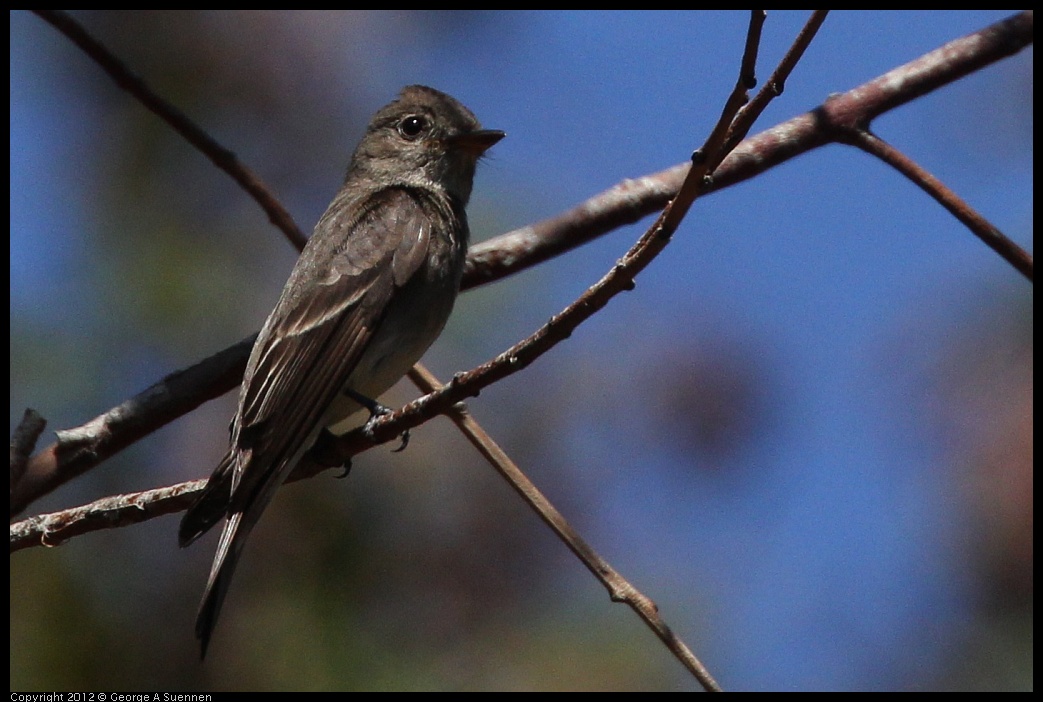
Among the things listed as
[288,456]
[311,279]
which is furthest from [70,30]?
A: [288,456]

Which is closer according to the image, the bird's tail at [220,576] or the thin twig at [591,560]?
the thin twig at [591,560]

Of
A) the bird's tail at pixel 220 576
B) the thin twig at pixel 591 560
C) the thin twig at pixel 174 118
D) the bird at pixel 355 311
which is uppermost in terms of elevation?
the thin twig at pixel 174 118

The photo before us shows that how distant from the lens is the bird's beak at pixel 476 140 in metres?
5.04

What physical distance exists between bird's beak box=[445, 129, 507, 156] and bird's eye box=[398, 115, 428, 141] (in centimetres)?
30

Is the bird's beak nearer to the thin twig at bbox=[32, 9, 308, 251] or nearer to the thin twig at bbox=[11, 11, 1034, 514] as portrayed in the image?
the thin twig at bbox=[11, 11, 1034, 514]

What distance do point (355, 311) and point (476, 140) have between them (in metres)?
1.19

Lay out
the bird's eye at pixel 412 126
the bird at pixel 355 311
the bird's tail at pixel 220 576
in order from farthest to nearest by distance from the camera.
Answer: the bird's eye at pixel 412 126
the bird at pixel 355 311
the bird's tail at pixel 220 576

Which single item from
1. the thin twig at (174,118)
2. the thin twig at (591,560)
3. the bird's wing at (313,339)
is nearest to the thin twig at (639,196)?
the bird's wing at (313,339)

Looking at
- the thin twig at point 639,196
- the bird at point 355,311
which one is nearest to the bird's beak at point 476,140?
the bird at point 355,311

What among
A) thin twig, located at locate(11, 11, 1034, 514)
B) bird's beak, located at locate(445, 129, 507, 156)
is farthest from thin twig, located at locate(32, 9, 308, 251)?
bird's beak, located at locate(445, 129, 507, 156)

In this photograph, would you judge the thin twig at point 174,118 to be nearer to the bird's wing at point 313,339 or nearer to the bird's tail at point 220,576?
the bird's wing at point 313,339

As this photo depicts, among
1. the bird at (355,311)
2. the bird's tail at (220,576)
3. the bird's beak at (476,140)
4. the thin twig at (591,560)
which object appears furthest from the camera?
the bird's beak at (476,140)

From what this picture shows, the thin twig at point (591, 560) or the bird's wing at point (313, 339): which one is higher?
the bird's wing at point (313, 339)

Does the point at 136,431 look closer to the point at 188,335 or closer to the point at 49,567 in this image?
the point at 49,567
